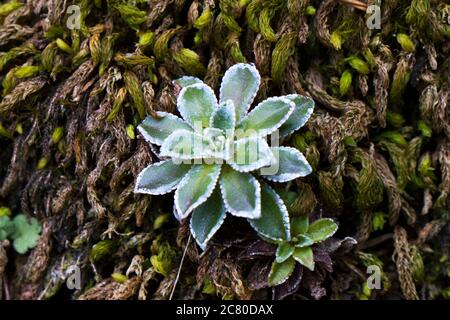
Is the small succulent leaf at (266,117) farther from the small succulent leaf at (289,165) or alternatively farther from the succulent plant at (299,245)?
the succulent plant at (299,245)

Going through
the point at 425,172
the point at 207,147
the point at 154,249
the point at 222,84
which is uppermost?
the point at 222,84

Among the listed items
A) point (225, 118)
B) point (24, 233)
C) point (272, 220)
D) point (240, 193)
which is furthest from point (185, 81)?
point (24, 233)

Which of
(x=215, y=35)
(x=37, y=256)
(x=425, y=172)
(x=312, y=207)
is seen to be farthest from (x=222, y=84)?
(x=37, y=256)

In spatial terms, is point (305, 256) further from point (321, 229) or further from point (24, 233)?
point (24, 233)

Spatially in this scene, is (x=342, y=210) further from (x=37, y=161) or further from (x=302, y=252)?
(x=37, y=161)

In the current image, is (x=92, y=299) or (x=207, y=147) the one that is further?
(x=92, y=299)

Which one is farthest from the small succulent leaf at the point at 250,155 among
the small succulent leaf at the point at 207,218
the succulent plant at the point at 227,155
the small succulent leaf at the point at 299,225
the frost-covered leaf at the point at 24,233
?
the frost-covered leaf at the point at 24,233

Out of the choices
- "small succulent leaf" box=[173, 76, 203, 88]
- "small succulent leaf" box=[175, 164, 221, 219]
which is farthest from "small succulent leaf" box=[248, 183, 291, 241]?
"small succulent leaf" box=[173, 76, 203, 88]
